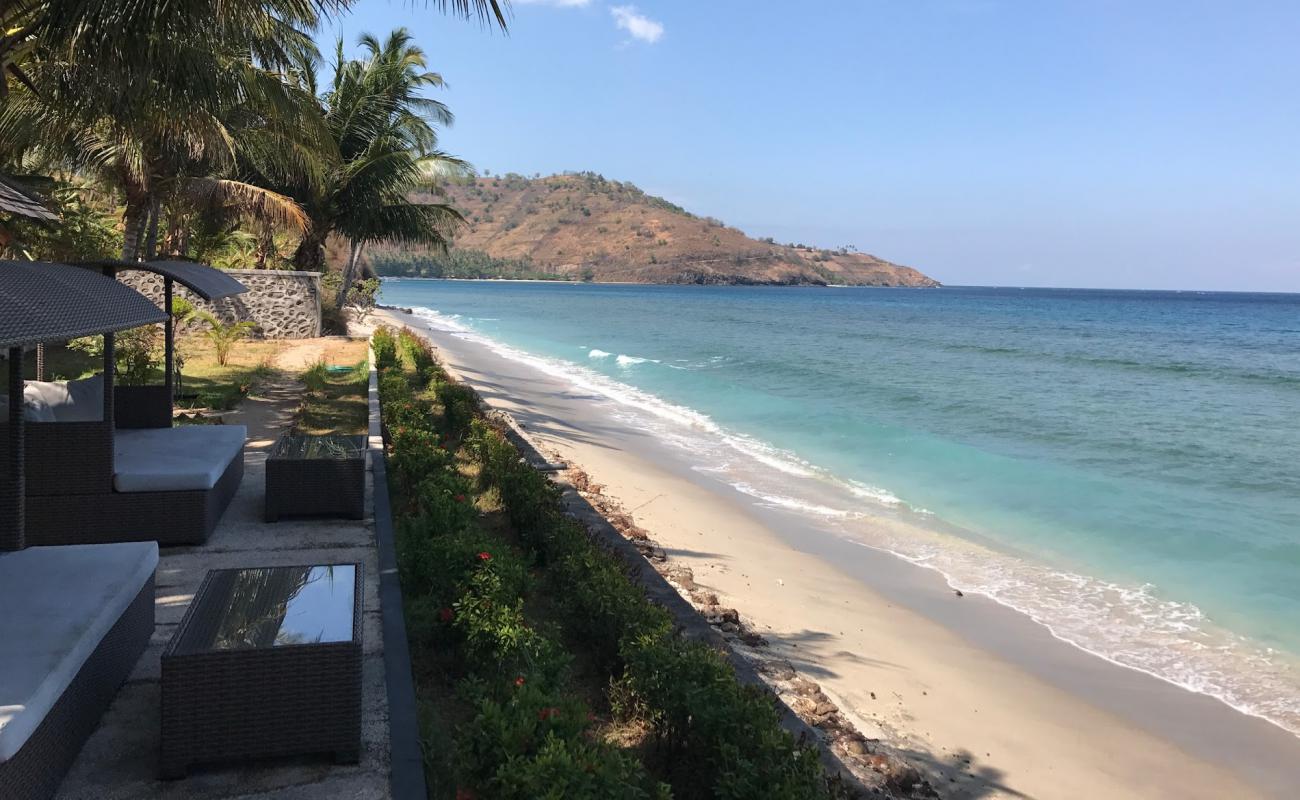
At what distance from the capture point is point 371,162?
18828 mm

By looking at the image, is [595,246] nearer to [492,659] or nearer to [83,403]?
[83,403]

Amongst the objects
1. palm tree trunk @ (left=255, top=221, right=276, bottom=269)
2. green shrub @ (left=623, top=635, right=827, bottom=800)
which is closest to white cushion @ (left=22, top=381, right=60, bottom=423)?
green shrub @ (left=623, top=635, right=827, bottom=800)

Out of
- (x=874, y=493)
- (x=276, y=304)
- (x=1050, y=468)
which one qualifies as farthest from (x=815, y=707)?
(x=276, y=304)

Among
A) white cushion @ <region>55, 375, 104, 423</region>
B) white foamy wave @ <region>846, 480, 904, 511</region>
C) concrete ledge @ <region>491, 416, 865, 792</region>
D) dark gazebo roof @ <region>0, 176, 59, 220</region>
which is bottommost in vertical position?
white foamy wave @ <region>846, 480, 904, 511</region>

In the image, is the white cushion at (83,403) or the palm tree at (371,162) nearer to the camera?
the white cushion at (83,403)

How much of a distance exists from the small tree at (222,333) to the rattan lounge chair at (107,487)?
885 centimetres

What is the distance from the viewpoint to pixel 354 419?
987 centimetres

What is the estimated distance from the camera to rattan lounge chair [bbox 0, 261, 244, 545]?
15.7ft

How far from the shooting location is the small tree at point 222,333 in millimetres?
13641

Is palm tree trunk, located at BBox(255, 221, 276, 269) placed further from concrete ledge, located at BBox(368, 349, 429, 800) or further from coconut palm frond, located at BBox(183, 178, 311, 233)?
concrete ledge, located at BBox(368, 349, 429, 800)

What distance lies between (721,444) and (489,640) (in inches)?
408

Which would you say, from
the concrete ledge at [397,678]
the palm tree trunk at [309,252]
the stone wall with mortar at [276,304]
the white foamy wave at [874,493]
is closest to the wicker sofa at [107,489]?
the concrete ledge at [397,678]

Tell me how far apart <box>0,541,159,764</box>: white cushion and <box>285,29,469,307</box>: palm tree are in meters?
15.9

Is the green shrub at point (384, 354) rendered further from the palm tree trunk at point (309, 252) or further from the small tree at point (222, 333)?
the palm tree trunk at point (309, 252)
